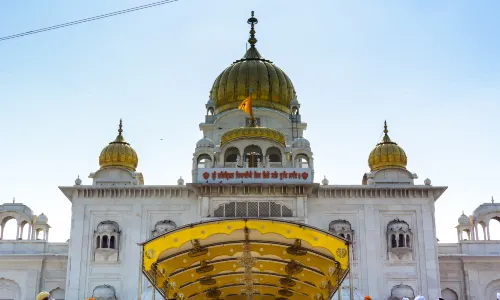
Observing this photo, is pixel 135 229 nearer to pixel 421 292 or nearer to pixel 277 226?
pixel 421 292

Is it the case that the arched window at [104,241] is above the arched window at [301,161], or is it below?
below

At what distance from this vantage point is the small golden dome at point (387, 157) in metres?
30.9

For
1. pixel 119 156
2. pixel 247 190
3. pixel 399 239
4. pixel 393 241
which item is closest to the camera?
pixel 247 190

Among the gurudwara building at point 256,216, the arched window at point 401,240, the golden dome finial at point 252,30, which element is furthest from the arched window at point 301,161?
the golden dome finial at point 252,30

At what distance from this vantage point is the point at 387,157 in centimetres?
3095

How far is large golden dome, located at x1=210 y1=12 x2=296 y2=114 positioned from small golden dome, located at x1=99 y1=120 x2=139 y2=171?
5.46 meters

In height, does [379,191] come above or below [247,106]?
below

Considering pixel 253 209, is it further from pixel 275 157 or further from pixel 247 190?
pixel 275 157

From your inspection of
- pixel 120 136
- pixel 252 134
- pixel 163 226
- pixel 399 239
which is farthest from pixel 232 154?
pixel 399 239

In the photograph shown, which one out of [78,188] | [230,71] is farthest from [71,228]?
[230,71]

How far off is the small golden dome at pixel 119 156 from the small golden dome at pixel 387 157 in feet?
35.0

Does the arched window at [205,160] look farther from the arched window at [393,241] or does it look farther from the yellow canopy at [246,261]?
the yellow canopy at [246,261]

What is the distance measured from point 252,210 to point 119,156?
684 centimetres

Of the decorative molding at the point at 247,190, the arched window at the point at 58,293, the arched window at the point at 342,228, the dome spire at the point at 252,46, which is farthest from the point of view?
the dome spire at the point at 252,46
